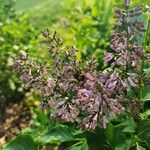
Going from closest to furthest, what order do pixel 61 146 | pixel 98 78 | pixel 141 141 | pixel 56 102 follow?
pixel 98 78 → pixel 56 102 → pixel 141 141 → pixel 61 146

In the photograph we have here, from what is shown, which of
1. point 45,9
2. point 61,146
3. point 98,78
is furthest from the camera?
point 45,9

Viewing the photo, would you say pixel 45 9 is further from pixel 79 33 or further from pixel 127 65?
Answer: pixel 127 65

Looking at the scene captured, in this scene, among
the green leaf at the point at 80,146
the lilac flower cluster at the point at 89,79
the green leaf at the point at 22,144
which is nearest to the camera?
the lilac flower cluster at the point at 89,79

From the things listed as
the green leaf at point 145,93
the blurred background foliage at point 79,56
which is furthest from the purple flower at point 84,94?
the green leaf at point 145,93

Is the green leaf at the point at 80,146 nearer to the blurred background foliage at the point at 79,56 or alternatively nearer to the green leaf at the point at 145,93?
the blurred background foliage at the point at 79,56

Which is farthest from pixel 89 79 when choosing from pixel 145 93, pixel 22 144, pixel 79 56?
pixel 79 56

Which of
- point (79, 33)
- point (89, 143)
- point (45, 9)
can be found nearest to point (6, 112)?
point (79, 33)

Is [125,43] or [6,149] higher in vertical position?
[125,43]
